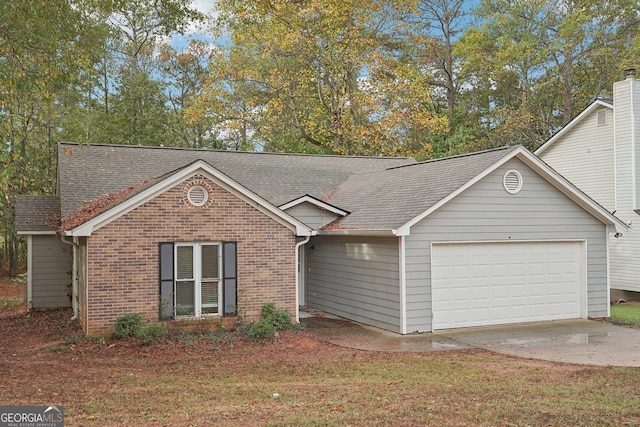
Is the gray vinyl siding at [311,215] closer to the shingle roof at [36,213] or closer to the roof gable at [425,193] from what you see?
the roof gable at [425,193]

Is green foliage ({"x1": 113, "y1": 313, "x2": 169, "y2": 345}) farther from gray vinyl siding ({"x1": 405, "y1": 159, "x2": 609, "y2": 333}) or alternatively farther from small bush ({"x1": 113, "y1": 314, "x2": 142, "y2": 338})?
gray vinyl siding ({"x1": 405, "y1": 159, "x2": 609, "y2": 333})

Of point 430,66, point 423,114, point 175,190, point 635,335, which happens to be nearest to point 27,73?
point 175,190

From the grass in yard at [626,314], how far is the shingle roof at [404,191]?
543 cm

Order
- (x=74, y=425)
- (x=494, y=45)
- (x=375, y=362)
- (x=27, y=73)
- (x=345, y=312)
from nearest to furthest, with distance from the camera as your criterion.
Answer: (x=74, y=425)
(x=375, y=362)
(x=27, y=73)
(x=345, y=312)
(x=494, y=45)

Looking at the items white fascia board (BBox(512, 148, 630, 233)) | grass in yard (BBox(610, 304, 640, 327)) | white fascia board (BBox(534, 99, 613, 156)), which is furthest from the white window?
white fascia board (BBox(534, 99, 613, 156))

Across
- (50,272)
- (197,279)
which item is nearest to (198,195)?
(197,279)

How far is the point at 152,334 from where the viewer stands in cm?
1196

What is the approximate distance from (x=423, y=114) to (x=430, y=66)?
903 cm

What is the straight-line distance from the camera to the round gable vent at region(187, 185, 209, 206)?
12930 mm

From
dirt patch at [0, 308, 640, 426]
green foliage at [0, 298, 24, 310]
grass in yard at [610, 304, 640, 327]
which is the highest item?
dirt patch at [0, 308, 640, 426]

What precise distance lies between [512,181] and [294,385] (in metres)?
8.41

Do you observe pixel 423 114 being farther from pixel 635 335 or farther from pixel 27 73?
pixel 27 73

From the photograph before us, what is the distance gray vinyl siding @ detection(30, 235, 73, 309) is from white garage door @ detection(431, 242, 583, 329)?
10.9 meters

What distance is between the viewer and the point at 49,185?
2747 cm
